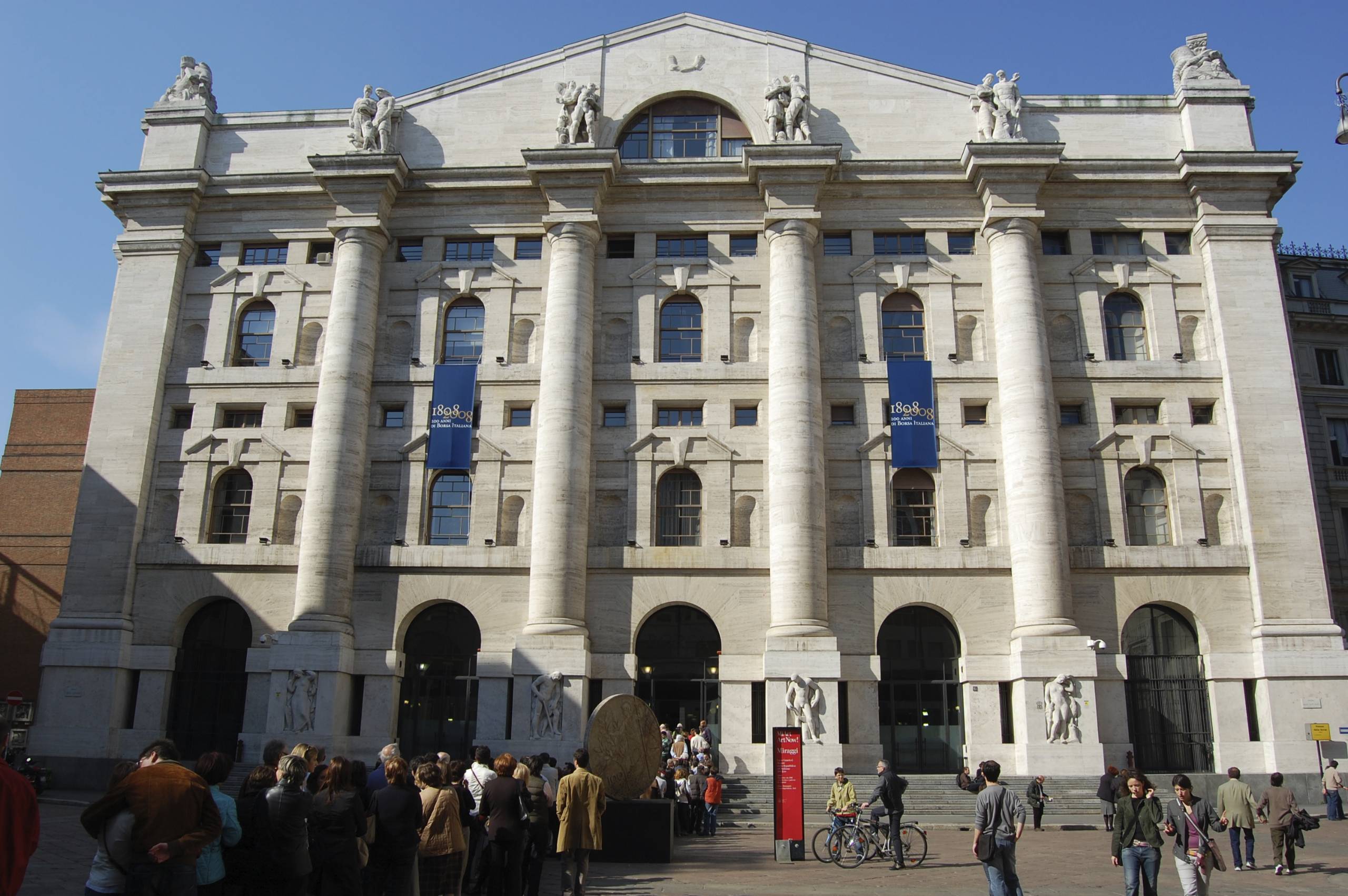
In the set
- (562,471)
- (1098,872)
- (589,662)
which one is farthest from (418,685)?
(1098,872)

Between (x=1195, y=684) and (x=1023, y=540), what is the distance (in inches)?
289

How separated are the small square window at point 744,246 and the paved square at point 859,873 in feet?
72.9

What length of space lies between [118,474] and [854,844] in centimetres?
2972

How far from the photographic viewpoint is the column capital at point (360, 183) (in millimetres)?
40531

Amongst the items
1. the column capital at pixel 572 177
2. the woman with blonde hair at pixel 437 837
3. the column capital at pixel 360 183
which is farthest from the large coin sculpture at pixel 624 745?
the column capital at pixel 360 183

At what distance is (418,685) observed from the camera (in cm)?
3766

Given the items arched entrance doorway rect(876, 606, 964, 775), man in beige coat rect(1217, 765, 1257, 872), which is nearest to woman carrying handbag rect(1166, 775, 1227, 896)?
man in beige coat rect(1217, 765, 1257, 872)

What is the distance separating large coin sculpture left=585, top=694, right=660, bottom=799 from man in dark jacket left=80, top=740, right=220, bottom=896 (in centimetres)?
1052

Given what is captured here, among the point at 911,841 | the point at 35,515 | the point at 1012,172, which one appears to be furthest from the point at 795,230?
the point at 35,515

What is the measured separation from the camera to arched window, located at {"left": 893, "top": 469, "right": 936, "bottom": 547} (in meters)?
37.9

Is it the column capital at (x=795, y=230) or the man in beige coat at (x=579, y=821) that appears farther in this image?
the column capital at (x=795, y=230)

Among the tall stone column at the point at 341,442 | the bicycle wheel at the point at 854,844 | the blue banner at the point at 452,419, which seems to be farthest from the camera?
the blue banner at the point at 452,419

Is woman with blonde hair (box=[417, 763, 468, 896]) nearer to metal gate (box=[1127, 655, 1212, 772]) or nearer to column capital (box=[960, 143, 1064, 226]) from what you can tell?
metal gate (box=[1127, 655, 1212, 772])

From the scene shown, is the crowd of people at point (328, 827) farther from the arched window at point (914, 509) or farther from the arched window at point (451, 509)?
the arched window at point (914, 509)
